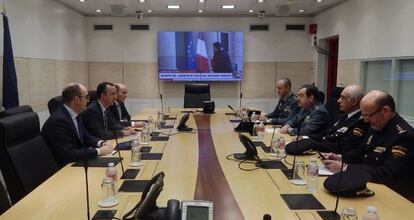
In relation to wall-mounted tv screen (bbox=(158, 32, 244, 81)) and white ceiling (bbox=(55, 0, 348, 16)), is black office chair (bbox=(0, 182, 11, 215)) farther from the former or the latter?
wall-mounted tv screen (bbox=(158, 32, 244, 81))

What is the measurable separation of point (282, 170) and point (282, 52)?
19.0 feet

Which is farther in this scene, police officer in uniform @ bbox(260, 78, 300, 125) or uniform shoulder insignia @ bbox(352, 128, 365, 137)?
police officer in uniform @ bbox(260, 78, 300, 125)

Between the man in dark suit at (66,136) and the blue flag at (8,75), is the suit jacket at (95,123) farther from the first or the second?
the blue flag at (8,75)

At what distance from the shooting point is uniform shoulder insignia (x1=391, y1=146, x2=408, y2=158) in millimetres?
2150

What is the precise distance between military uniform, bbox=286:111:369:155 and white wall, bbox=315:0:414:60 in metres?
1.77

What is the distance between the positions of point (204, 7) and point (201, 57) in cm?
110

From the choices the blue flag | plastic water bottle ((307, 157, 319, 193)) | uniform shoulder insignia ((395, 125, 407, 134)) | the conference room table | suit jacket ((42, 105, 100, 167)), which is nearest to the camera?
the conference room table

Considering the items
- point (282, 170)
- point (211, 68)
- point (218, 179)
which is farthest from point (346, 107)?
point (211, 68)

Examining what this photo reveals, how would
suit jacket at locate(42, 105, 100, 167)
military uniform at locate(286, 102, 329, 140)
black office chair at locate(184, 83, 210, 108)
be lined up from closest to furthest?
suit jacket at locate(42, 105, 100, 167)
military uniform at locate(286, 102, 329, 140)
black office chair at locate(184, 83, 210, 108)

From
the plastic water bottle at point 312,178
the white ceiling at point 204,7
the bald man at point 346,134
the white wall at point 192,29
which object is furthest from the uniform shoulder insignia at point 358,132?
the white wall at point 192,29

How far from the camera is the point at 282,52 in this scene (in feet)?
25.3

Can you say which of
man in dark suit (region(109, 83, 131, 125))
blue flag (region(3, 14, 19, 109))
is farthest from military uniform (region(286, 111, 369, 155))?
blue flag (region(3, 14, 19, 109))

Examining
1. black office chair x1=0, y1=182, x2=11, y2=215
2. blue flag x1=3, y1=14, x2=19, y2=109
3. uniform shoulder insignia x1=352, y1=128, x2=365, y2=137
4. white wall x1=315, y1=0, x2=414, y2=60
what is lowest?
black office chair x1=0, y1=182, x2=11, y2=215

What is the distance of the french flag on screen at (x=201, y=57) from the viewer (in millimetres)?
7398
